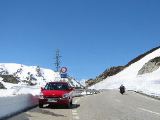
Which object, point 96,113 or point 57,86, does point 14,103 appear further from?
point 57,86

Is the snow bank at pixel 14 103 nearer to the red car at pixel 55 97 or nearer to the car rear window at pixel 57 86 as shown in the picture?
the red car at pixel 55 97

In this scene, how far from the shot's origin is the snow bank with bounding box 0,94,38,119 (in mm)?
18598

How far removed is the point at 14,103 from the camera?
69.3 feet

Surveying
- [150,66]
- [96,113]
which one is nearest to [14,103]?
[96,113]

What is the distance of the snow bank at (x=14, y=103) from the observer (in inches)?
732

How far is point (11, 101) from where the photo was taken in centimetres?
2042

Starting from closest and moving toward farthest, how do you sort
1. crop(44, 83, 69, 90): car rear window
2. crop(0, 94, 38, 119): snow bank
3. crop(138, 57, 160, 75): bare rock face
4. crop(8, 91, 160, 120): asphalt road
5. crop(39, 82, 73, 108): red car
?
crop(0, 94, 38, 119): snow bank → crop(8, 91, 160, 120): asphalt road → crop(39, 82, 73, 108): red car → crop(44, 83, 69, 90): car rear window → crop(138, 57, 160, 75): bare rock face

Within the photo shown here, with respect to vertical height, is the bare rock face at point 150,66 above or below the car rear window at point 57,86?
above

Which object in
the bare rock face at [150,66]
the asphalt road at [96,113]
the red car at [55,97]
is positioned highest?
the bare rock face at [150,66]

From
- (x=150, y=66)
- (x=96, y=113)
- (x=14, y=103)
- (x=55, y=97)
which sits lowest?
(x=96, y=113)

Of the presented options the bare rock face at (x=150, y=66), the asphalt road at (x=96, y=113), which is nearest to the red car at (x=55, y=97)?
the asphalt road at (x=96, y=113)

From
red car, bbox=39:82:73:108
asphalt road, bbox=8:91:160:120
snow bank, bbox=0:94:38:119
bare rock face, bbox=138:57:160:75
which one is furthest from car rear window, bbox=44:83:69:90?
bare rock face, bbox=138:57:160:75

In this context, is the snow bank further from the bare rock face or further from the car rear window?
the bare rock face

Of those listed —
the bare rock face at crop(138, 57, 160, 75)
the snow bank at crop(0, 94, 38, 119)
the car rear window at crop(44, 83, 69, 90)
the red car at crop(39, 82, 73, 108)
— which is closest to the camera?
the snow bank at crop(0, 94, 38, 119)
